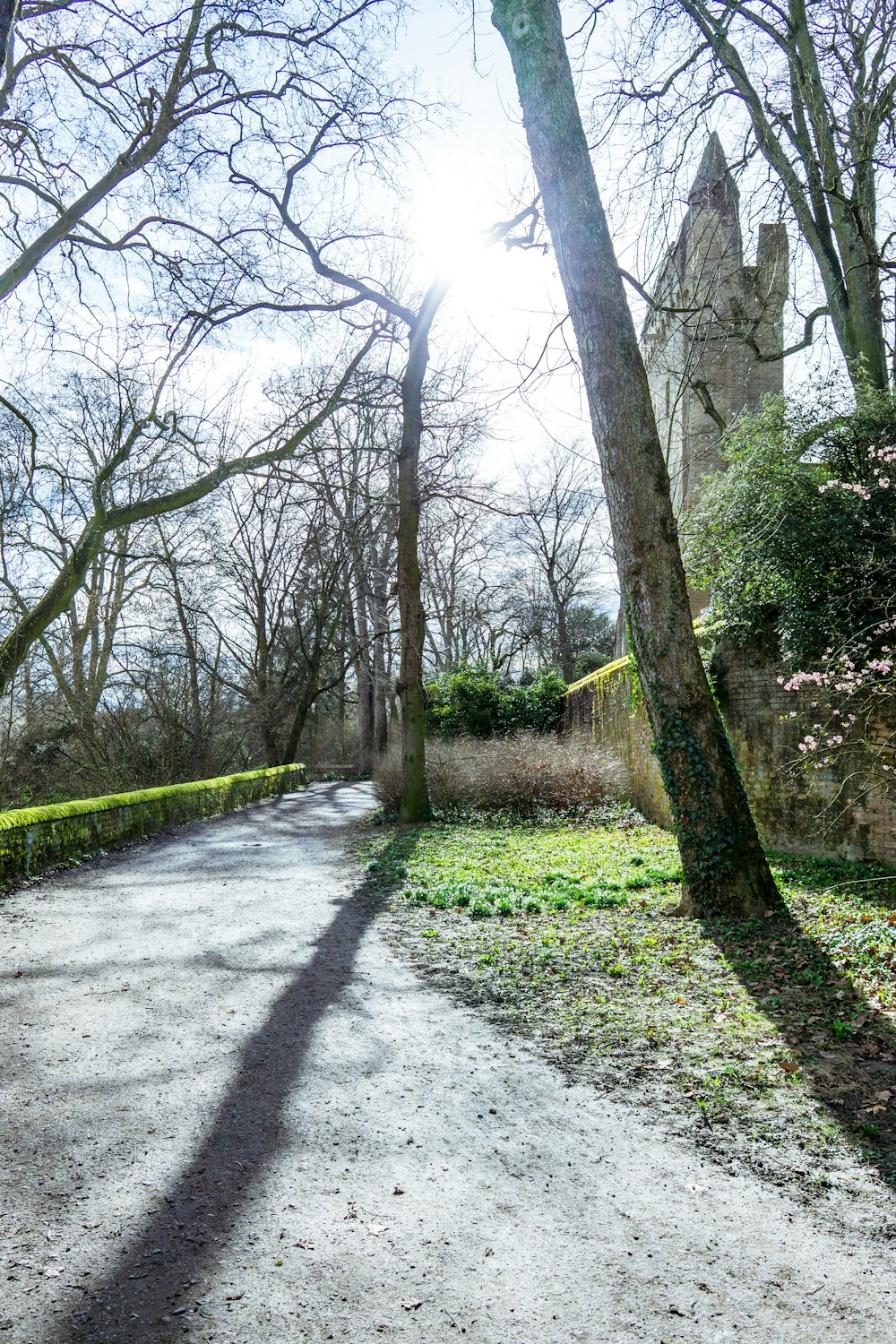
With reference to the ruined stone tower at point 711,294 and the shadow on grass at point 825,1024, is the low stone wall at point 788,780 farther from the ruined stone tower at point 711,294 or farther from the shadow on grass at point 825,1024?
the ruined stone tower at point 711,294

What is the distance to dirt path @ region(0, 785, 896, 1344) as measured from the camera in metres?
2.27

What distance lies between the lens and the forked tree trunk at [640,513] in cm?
657

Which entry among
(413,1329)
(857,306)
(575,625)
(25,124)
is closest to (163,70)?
(25,124)

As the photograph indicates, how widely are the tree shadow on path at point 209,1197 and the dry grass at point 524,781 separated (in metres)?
9.75

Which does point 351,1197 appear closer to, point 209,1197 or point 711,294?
point 209,1197

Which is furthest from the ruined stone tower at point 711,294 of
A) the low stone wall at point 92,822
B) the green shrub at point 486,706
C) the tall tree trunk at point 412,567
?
the low stone wall at point 92,822

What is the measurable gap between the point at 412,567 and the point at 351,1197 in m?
11.4

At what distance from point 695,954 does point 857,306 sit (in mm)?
8229

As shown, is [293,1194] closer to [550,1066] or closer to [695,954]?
[550,1066]

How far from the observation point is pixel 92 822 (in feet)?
34.3

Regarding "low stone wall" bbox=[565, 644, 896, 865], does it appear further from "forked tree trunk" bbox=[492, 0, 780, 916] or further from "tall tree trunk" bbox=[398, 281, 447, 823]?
"tall tree trunk" bbox=[398, 281, 447, 823]

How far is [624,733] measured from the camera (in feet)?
48.5

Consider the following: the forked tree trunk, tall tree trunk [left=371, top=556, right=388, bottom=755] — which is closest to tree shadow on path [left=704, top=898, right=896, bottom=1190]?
the forked tree trunk

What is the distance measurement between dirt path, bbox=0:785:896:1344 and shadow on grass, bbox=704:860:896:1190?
75 centimetres
